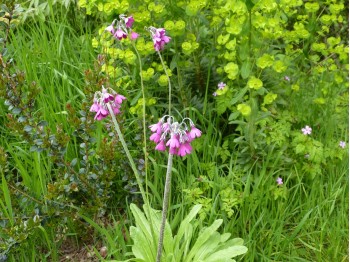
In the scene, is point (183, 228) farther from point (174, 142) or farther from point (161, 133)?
point (174, 142)

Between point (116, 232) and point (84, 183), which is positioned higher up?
point (84, 183)

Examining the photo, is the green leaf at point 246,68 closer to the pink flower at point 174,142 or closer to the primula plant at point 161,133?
the primula plant at point 161,133

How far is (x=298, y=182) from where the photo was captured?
2.77m

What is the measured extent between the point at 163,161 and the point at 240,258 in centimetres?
67

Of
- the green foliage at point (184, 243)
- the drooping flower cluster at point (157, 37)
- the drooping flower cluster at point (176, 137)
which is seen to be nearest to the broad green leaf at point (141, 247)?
the green foliage at point (184, 243)

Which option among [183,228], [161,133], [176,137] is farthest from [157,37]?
[183,228]

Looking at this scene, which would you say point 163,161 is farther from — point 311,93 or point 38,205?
point 311,93

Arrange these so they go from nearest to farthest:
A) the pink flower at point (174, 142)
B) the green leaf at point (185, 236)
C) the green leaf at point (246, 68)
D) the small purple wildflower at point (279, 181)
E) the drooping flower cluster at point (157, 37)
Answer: the pink flower at point (174, 142)
the drooping flower cluster at point (157, 37)
the green leaf at point (185, 236)
the green leaf at point (246, 68)
the small purple wildflower at point (279, 181)

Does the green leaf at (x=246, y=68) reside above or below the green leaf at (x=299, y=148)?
above

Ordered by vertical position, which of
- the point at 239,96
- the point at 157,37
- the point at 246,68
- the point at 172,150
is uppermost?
the point at 157,37

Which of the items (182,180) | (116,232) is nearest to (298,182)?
(182,180)

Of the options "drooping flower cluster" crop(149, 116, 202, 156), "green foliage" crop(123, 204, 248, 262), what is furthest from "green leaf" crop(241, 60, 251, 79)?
"drooping flower cluster" crop(149, 116, 202, 156)

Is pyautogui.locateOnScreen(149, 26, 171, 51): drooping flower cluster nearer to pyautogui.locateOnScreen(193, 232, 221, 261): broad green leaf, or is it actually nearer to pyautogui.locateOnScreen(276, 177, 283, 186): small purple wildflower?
pyautogui.locateOnScreen(193, 232, 221, 261): broad green leaf

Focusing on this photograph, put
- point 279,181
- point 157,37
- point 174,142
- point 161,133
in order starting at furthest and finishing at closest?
point 279,181, point 157,37, point 161,133, point 174,142
